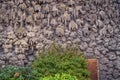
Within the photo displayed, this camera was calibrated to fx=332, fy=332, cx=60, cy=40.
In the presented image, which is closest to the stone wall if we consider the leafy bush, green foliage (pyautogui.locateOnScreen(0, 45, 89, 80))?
green foliage (pyautogui.locateOnScreen(0, 45, 89, 80))

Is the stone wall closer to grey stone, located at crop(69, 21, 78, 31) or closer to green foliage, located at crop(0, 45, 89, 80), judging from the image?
grey stone, located at crop(69, 21, 78, 31)

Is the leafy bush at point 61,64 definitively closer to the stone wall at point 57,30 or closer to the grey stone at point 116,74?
the stone wall at point 57,30

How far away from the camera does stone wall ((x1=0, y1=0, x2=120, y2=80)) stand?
23.6 feet

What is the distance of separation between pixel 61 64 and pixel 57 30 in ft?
4.80

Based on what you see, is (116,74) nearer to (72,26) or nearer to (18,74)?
(72,26)

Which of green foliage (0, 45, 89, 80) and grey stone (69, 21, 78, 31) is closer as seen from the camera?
green foliage (0, 45, 89, 80)

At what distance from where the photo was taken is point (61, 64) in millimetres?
5918

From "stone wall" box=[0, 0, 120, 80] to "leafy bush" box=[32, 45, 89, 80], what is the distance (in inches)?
34.4

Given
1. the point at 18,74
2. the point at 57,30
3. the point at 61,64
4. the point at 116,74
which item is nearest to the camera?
the point at 18,74

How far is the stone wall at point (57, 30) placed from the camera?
7.18m

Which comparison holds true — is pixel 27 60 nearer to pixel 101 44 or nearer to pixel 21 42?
pixel 21 42

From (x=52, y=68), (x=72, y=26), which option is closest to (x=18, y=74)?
(x=52, y=68)

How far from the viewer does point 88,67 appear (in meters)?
6.89

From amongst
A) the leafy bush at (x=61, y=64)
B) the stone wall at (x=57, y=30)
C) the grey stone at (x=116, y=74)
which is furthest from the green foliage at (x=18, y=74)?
the grey stone at (x=116, y=74)
